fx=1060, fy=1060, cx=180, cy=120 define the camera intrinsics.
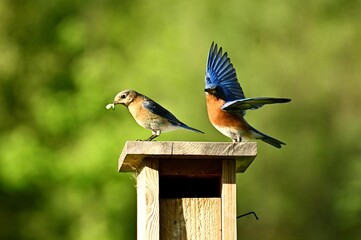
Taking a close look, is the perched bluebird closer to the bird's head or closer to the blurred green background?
the bird's head

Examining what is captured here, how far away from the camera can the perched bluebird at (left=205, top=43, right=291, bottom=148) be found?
17.4ft

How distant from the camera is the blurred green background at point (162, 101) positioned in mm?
12438

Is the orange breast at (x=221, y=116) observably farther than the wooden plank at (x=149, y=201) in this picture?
Yes

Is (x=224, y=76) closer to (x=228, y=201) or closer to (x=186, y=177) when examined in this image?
(x=186, y=177)

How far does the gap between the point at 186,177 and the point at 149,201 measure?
0.27 meters

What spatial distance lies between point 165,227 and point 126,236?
766 cm

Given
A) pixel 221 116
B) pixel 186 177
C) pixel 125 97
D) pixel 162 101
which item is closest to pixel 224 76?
pixel 221 116

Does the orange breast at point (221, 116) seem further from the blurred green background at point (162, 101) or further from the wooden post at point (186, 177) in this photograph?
the blurred green background at point (162, 101)

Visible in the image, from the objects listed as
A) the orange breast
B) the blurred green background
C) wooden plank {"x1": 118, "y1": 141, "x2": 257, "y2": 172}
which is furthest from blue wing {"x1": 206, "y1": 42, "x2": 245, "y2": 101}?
the blurred green background

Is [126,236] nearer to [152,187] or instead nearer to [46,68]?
[46,68]

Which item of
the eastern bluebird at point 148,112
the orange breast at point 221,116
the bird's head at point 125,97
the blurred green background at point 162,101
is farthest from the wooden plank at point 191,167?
the blurred green background at point 162,101

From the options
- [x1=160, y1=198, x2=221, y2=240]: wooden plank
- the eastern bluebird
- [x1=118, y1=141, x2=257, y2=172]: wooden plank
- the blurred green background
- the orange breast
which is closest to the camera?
[x1=118, y1=141, x2=257, y2=172]: wooden plank

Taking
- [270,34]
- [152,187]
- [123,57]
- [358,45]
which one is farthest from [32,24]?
[152,187]

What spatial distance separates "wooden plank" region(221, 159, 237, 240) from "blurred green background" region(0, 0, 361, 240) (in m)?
7.29
